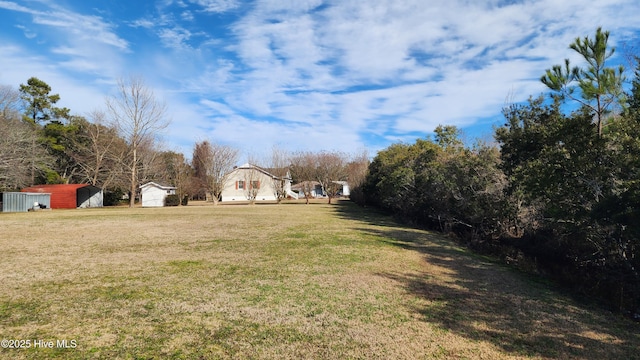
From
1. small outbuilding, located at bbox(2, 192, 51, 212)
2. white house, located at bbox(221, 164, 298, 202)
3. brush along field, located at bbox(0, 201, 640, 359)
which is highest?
white house, located at bbox(221, 164, 298, 202)

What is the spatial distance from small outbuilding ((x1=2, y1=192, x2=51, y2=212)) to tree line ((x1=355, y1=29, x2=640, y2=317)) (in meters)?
26.8

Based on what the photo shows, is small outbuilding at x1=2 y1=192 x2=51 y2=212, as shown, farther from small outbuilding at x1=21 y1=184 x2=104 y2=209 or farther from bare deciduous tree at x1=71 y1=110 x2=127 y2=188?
bare deciduous tree at x1=71 y1=110 x2=127 y2=188

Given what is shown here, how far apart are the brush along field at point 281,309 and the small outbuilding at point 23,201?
17.3m

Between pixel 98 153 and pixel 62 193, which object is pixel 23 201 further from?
pixel 98 153

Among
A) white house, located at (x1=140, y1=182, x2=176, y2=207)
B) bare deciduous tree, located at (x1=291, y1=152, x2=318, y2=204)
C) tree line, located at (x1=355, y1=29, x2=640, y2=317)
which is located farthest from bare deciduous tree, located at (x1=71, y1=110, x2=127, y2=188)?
tree line, located at (x1=355, y1=29, x2=640, y2=317)

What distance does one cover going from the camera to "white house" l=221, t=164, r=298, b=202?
4038 centimetres

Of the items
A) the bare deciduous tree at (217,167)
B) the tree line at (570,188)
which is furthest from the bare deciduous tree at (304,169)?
the tree line at (570,188)

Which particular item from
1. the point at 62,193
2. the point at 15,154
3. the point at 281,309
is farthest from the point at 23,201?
the point at 281,309

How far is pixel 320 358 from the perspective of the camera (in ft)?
11.6

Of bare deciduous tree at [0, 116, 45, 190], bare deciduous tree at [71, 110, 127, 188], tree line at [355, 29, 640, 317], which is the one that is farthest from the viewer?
bare deciduous tree at [71, 110, 127, 188]

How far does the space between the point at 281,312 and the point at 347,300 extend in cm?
119

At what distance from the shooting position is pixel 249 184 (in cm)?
4016

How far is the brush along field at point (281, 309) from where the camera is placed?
374 cm

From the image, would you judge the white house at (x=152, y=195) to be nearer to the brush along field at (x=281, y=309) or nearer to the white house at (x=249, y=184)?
the white house at (x=249, y=184)
